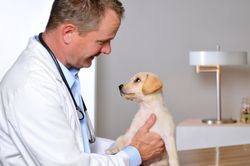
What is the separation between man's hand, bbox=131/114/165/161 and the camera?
142 centimetres

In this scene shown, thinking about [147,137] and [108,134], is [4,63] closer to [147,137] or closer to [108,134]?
[108,134]

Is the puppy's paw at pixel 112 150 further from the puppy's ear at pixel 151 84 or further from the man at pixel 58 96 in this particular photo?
the puppy's ear at pixel 151 84

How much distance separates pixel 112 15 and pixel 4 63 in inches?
63.0

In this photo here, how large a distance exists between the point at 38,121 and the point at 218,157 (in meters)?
1.01

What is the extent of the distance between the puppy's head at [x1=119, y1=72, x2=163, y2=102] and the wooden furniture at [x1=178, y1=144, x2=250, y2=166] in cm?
31

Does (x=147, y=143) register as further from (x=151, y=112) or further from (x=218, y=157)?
(x=218, y=157)

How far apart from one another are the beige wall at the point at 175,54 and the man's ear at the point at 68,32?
7.48 ft

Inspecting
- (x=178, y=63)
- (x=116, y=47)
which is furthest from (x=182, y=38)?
(x=116, y=47)

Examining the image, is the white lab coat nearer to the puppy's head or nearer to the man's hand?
the man's hand

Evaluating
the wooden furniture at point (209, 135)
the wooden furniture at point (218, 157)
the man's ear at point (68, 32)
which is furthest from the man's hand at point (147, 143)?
the wooden furniture at point (209, 135)

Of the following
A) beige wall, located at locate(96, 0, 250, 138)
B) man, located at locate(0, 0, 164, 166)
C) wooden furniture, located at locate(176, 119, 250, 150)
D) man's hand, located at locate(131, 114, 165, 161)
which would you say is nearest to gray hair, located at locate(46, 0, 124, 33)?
man, located at locate(0, 0, 164, 166)

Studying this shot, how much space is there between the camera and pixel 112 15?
4.41 ft

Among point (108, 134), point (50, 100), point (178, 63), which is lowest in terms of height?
point (108, 134)

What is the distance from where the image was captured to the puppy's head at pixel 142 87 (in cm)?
171
